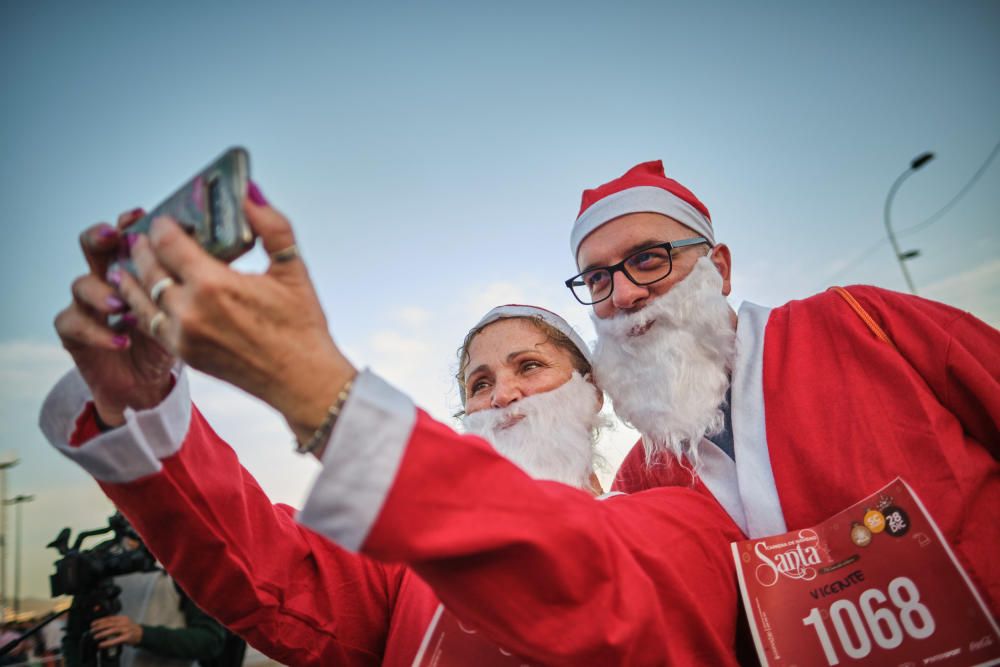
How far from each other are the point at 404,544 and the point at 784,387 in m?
1.70

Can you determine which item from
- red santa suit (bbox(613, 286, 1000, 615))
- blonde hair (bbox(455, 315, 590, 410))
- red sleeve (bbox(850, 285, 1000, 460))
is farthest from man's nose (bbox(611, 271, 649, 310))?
red sleeve (bbox(850, 285, 1000, 460))

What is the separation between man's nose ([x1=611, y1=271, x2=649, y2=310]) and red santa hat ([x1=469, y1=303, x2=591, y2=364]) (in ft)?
1.04

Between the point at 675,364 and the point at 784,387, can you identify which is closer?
the point at 784,387

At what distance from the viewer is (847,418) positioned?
186 centimetres

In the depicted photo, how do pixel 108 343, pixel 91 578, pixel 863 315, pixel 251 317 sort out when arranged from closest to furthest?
pixel 251 317 < pixel 108 343 < pixel 863 315 < pixel 91 578

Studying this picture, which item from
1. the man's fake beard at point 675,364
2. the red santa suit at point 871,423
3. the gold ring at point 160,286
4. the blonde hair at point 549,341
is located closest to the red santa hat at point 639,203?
the man's fake beard at point 675,364

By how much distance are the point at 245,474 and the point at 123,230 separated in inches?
39.8

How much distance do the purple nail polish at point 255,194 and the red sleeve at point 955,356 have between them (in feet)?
6.86

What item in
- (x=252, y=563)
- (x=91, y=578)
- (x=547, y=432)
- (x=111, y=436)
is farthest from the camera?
(x=91, y=578)

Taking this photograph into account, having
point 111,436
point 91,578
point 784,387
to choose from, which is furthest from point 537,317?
point 91,578

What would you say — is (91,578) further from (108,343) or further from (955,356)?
(955,356)

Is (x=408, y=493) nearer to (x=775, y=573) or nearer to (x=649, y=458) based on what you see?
(x=775, y=573)

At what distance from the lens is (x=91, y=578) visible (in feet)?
10.5

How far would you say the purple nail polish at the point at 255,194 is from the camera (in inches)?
36.7
